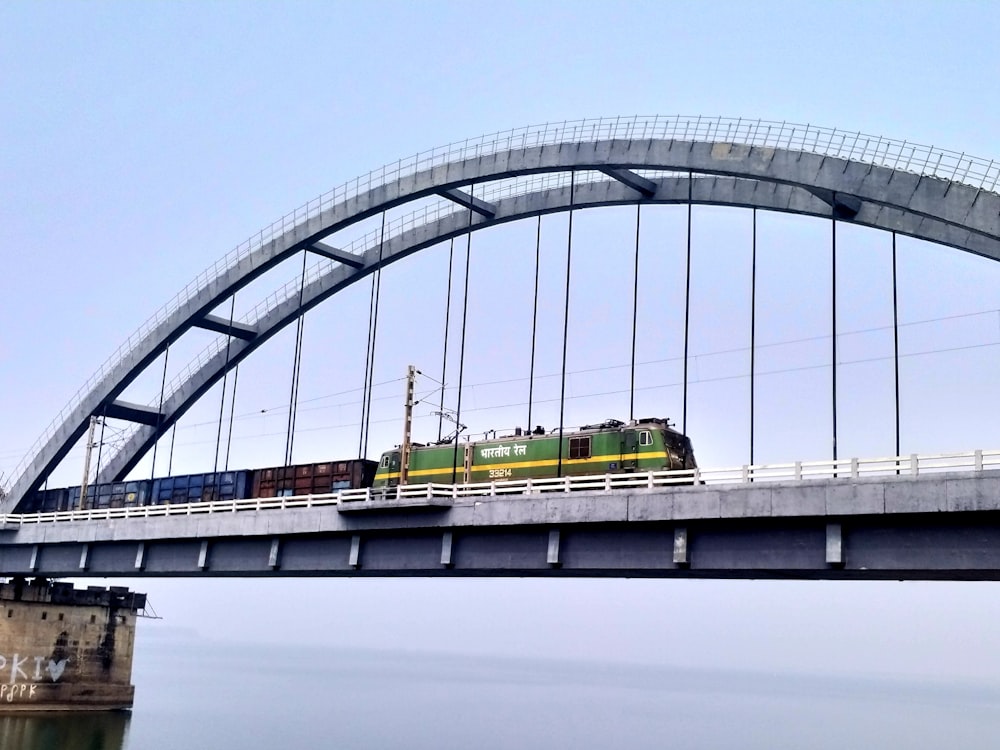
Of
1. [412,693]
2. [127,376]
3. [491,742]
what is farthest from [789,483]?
[412,693]

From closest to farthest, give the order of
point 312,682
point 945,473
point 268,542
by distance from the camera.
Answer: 1. point 945,473
2. point 268,542
3. point 312,682

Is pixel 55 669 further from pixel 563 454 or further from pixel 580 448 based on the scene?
pixel 580 448

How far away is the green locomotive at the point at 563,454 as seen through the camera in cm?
4184

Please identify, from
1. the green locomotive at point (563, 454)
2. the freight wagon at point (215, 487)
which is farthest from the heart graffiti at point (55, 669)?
the green locomotive at point (563, 454)

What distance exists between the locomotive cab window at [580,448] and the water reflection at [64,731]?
3500 cm

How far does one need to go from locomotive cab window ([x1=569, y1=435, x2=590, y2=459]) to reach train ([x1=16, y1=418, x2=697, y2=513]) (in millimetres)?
41

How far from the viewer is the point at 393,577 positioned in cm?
3925

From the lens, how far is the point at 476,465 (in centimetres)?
4675

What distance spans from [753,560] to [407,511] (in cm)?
1268

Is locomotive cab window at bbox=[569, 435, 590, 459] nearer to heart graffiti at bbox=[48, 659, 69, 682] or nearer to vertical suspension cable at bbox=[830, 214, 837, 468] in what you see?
vertical suspension cable at bbox=[830, 214, 837, 468]

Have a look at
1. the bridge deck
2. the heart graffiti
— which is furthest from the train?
the heart graffiti

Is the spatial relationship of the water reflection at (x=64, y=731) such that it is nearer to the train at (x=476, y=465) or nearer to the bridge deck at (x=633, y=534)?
the train at (x=476, y=465)

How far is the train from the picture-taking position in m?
42.1

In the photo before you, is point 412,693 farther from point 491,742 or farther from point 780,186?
point 780,186
